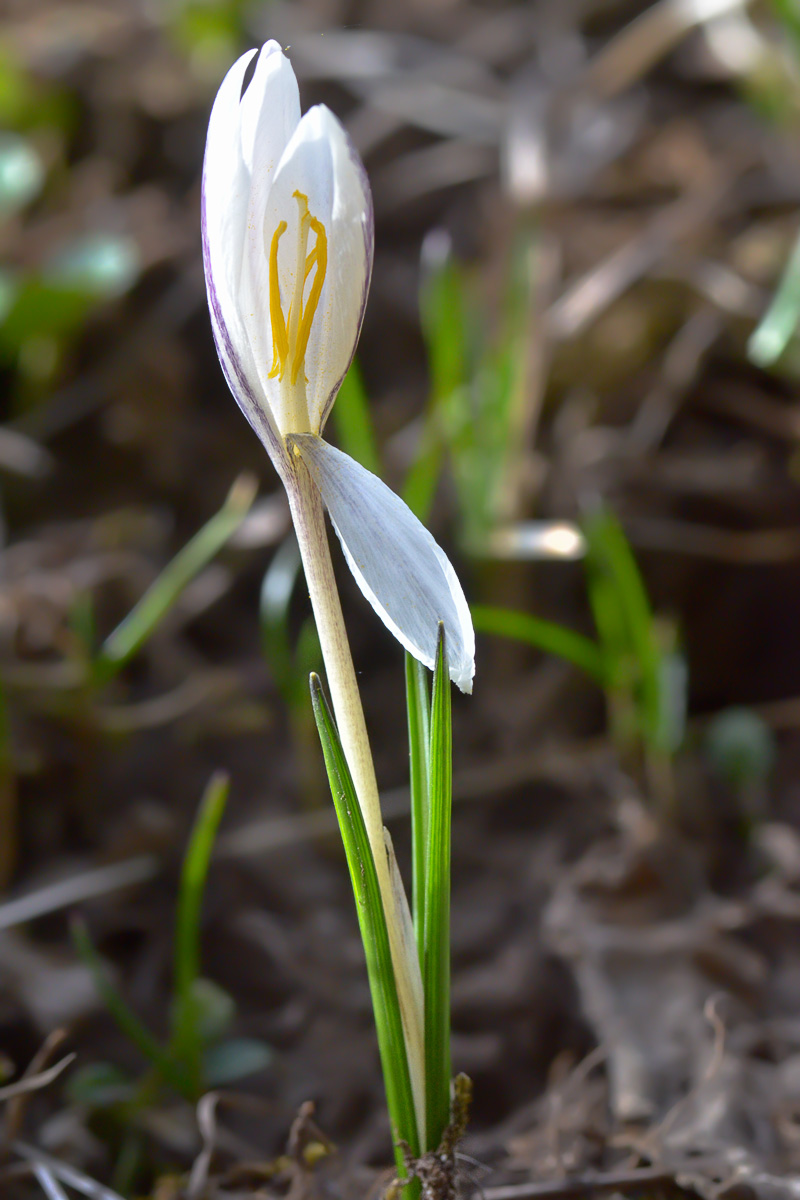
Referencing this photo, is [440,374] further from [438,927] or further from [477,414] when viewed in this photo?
[438,927]

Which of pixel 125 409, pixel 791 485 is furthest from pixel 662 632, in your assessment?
pixel 125 409

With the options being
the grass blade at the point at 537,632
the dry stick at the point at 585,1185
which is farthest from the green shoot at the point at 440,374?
the dry stick at the point at 585,1185

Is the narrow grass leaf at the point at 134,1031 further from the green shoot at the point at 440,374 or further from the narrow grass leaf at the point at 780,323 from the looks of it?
the narrow grass leaf at the point at 780,323

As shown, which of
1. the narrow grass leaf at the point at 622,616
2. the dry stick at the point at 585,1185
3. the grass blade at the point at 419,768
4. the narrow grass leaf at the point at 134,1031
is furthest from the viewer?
the narrow grass leaf at the point at 622,616

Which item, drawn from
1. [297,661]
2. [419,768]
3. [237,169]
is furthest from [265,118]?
[297,661]

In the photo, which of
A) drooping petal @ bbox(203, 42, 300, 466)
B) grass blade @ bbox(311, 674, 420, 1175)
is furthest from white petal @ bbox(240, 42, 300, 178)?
grass blade @ bbox(311, 674, 420, 1175)

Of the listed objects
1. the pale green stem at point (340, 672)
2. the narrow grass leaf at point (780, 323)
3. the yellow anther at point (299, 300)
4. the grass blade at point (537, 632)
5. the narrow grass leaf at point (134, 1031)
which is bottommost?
the narrow grass leaf at point (134, 1031)

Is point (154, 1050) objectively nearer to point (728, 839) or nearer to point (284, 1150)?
point (284, 1150)
